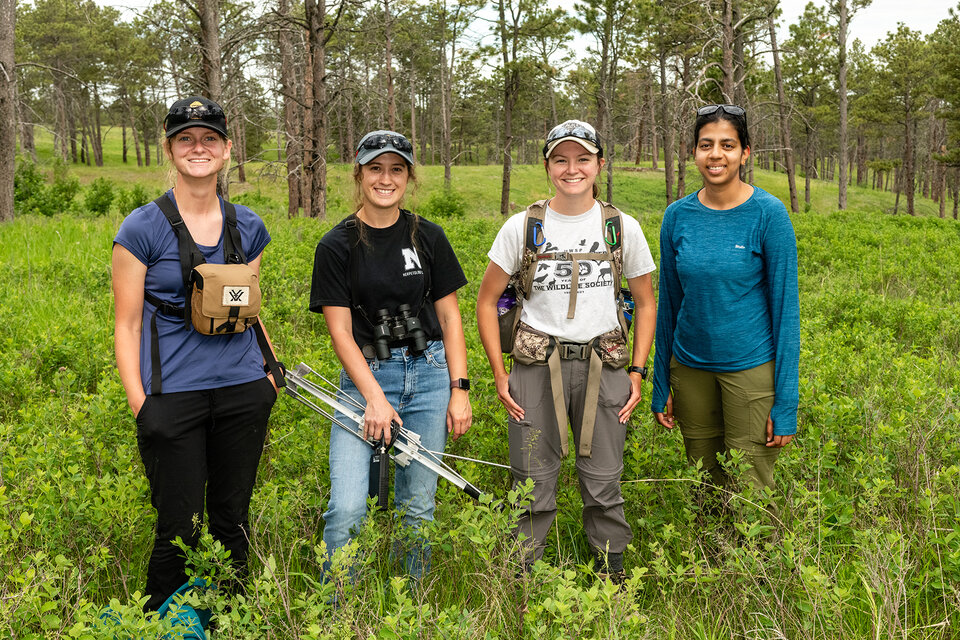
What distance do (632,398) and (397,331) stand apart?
4.00 ft

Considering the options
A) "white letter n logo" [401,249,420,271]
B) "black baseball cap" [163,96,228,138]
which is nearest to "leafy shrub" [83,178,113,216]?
"black baseball cap" [163,96,228,138]

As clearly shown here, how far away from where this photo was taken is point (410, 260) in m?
3.21

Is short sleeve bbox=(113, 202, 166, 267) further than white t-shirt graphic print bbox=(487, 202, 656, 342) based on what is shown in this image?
No

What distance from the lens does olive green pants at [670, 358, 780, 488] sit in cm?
326

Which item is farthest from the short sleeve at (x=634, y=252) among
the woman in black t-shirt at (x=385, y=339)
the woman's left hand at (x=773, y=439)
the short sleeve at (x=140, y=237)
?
the short sleeve at (x=140, y=237)

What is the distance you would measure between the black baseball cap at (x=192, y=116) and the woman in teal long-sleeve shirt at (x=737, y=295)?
7.36ft

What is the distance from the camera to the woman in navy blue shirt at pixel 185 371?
107 inches

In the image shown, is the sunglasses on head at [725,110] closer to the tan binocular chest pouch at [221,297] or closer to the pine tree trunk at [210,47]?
the tan binocular chest pouch at [221,297]

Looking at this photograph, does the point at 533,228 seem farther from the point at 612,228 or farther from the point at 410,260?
the point at 410,260

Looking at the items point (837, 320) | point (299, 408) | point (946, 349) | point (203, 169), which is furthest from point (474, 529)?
point (837, 320)

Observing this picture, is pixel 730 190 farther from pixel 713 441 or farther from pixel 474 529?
pixel 474 529

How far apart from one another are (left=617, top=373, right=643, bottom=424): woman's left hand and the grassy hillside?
408 mm

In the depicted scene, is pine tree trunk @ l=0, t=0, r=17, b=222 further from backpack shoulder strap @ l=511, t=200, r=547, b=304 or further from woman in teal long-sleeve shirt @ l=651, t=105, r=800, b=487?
woman in teal long-sleeve shirt @ l=651, t=105, r=800, b=487

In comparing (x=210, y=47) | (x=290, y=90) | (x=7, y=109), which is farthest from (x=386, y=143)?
(x=290, y=90)
